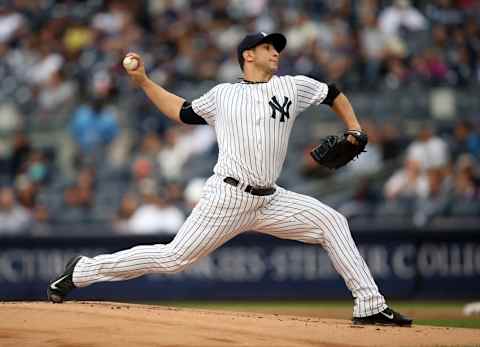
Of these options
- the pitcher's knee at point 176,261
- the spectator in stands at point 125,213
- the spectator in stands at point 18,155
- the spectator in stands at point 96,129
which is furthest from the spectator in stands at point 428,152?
the pitcher's knee at point 176,261

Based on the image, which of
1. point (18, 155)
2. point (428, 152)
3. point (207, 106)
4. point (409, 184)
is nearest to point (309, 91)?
point (207, 106)

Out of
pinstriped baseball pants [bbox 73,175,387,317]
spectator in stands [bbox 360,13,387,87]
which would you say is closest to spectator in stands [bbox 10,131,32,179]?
spectator in stands [bbox 360,13,387,87]

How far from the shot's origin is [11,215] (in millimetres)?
14914

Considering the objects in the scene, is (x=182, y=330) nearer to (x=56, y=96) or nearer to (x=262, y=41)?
(x=262, y=41)

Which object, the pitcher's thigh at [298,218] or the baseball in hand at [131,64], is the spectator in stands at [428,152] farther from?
the baseball in hand at [131,64]

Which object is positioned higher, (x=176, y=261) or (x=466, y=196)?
(x=466, y=196)

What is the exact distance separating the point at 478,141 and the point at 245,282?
3.57 meters

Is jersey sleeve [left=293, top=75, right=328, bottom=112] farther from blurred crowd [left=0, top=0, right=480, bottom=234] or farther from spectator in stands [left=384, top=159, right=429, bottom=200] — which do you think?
spectator in stands [left=384, top=159, right=429, bottom=200]

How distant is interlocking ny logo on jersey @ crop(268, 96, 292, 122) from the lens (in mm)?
7438

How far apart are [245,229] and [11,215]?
26.0 feet

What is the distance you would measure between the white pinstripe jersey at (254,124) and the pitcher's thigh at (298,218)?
173 millimetres

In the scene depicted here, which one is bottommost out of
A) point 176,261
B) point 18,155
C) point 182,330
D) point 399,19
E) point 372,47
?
point 182,330

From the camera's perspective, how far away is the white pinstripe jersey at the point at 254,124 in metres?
7.39

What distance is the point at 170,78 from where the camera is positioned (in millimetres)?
16422
